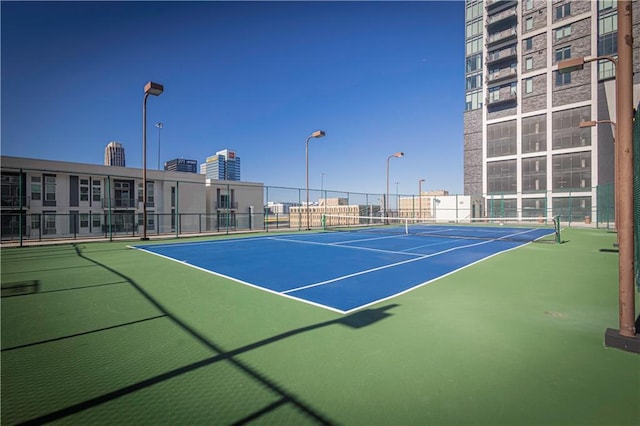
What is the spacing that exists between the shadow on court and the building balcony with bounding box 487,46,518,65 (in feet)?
186

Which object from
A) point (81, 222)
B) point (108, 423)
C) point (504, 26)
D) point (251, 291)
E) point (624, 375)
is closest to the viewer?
point (108, 423)

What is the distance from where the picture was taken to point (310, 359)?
3166mm

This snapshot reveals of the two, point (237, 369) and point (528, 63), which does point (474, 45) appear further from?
point (237, 369)

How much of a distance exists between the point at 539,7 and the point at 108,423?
61.4 metres

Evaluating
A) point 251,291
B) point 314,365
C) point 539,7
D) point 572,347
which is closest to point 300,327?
point 314,365

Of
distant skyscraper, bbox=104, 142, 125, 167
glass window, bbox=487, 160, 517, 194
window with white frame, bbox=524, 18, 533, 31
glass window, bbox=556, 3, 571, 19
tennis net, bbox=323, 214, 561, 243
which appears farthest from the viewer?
distant skyscraper, bbox=104, 142, 125, 167

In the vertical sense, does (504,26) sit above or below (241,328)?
above

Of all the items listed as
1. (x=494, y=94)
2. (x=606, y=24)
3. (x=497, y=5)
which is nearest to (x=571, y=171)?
(x=494, y=94)

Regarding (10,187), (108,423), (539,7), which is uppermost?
(539,7)

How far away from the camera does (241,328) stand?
4035mm

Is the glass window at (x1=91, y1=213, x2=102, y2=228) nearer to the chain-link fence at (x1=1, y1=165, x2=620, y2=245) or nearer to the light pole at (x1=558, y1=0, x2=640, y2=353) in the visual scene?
the chain-link fence at (x1=1, y1=165, x2=620, y2=245)

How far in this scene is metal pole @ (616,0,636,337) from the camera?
3404 mm

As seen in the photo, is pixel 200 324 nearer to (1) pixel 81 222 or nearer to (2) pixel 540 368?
(2) pixel 540 368

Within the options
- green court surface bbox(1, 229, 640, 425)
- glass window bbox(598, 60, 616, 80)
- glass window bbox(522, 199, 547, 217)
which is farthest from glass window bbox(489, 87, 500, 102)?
green court surface bbox(1, 229, 640, 425)
